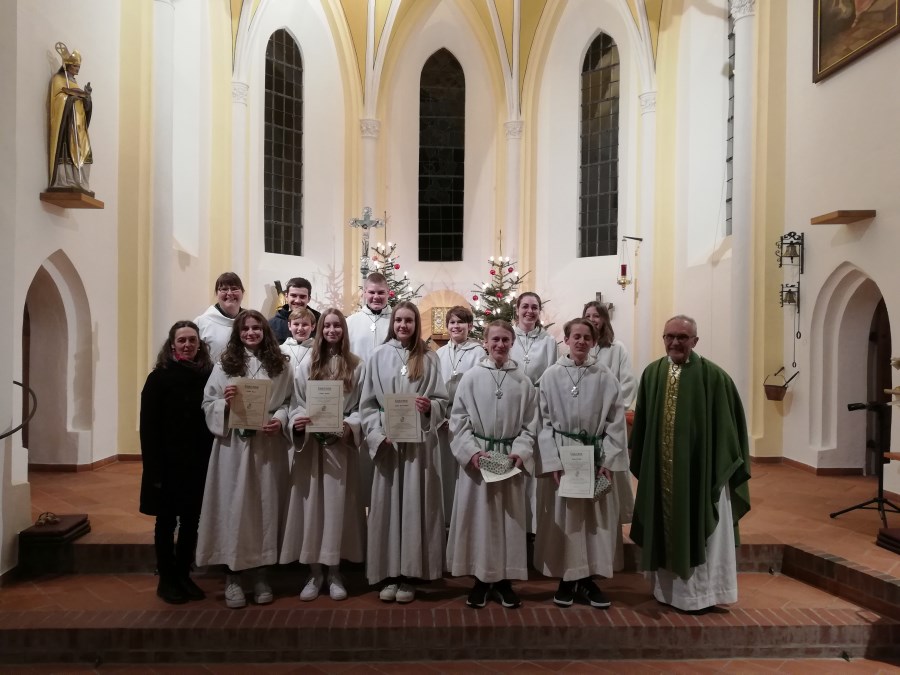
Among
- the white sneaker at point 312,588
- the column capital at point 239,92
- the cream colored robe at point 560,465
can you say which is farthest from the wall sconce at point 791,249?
the column capital at point 239,92

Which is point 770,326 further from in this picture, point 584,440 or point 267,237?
point 267,237

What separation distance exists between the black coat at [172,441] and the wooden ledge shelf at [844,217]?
6598mm

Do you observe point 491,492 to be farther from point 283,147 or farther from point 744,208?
point 283,147

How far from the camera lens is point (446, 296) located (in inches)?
565

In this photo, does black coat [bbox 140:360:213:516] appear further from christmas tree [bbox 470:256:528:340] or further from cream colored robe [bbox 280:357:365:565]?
christmas tree [bbox 470:256:528:340]

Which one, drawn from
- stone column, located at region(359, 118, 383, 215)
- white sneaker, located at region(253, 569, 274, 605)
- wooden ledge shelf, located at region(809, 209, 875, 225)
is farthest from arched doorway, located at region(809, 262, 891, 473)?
stone column, located at region(359, 118, 383, 215)

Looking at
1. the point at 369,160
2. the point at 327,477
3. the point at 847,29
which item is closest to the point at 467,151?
the point at 369,160

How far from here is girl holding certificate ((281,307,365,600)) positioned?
4367 millimetres

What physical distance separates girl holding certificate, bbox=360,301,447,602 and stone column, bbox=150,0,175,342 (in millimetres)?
5040

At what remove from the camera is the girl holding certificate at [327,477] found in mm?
4367

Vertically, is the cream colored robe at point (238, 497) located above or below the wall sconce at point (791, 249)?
below

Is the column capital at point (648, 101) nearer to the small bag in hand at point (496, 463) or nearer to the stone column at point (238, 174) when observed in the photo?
the stone column at point (238, 174)

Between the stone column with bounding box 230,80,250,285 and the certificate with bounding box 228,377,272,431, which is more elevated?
the stone column with bounding box 230,80,250,285

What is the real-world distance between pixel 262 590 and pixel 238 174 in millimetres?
9042
